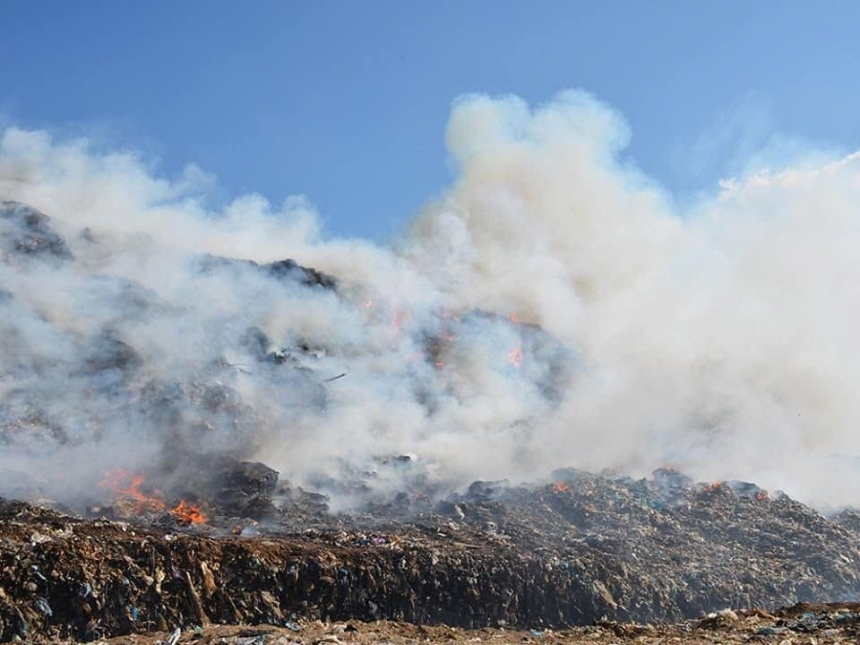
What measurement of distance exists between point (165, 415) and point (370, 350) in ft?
38.1

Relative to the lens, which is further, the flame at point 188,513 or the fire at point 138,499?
the fire at point 138,499

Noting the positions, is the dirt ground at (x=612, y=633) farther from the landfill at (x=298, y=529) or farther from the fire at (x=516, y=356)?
the fire at (x=516, y=356)

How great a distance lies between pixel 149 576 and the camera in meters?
12.9

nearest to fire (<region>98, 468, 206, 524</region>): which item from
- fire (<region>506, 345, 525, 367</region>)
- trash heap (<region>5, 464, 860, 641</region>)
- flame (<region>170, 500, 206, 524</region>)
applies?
flame (<region>170, 500, 206, 524</region>)

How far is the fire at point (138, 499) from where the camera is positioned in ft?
58.4

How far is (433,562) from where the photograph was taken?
50.9 feet

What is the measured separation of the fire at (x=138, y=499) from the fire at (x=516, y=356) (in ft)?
68.8

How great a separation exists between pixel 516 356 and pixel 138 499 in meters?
22.7

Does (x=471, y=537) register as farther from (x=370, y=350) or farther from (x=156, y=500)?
(x=370, y=350)

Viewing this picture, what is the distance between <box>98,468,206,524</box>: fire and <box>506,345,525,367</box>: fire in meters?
21.0

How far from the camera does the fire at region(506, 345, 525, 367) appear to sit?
36.8m

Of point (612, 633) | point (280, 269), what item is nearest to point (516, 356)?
point (280, 269)

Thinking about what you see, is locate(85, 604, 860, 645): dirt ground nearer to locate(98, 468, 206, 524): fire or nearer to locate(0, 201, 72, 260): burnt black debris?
locate(98, 468, 206, 524): fire

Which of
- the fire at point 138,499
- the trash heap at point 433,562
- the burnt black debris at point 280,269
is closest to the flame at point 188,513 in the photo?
the fire at point 138,499
